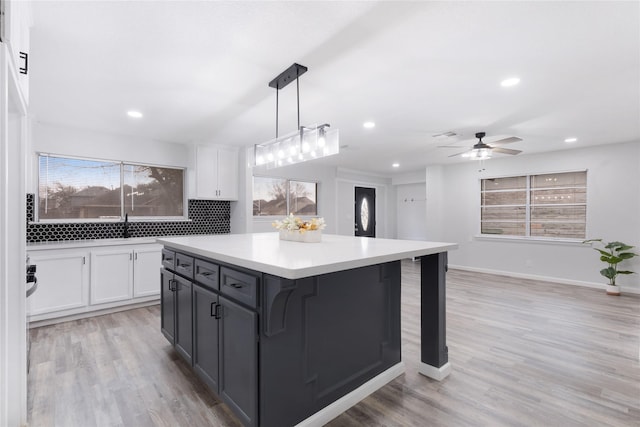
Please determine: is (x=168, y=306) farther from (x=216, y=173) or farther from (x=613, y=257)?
(x=613, y=257)

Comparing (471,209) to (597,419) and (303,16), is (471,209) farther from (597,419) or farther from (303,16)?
(303,16)

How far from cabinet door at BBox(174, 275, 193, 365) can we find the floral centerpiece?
33.0 inches

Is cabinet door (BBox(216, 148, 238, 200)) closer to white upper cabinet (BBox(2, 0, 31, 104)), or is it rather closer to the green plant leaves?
white upper cabinet (BBox(2, 0, 31, 104))

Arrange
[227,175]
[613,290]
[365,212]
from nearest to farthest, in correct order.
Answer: [613,290] < [227,175] < [365,212]

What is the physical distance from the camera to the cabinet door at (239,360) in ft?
5.05

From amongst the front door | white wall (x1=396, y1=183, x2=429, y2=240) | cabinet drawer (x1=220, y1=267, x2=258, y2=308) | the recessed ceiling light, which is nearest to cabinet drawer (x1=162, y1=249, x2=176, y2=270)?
cabinet drawer (x1=220, y1=267, x2=258, y2=308)

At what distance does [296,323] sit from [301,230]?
90 cm

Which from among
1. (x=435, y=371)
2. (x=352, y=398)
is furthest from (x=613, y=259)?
(x=352, y=398)

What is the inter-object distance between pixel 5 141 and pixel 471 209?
685 centimetres

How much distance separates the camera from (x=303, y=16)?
1.71m

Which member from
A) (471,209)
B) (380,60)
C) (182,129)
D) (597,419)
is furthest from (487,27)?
(471,209)

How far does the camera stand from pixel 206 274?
201 centimetres

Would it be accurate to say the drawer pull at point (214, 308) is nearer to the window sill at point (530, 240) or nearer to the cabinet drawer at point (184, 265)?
the cabinet drawer at point (184, 265)

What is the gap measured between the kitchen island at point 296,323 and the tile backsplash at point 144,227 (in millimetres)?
Result: 2260
